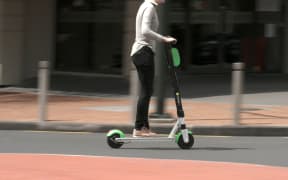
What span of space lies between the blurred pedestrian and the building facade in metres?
9.15

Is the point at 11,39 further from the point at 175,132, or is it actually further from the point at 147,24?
the point at 175,132

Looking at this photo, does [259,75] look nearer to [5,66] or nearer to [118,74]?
[118,74]

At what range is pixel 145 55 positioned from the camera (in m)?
9.18

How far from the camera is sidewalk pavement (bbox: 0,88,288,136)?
10953 millimetres

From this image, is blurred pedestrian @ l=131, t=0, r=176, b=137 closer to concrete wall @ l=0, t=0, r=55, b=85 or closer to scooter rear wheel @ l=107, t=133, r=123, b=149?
scooter rear wheel @ l=107, t=133, r=123, b=149

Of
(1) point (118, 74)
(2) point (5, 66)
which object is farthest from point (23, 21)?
(1) point (118, 74)

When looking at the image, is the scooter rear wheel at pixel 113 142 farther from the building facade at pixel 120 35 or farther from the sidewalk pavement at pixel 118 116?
the building facade at pixel 120 35

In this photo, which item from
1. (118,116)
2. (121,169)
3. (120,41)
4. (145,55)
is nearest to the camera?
(121,169)

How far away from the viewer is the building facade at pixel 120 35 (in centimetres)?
1902

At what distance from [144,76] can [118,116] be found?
3.14 m

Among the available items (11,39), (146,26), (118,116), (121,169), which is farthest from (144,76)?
(11,39)

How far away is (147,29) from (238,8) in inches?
487

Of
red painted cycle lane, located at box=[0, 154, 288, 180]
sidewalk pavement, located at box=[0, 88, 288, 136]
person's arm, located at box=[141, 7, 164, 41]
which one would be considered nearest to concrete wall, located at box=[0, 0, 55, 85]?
A: sidewalk pavement, located at box=[0, 88, 288, 136]

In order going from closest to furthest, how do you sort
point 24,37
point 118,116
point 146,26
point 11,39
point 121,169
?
point 121,169
point 146,26
point 118,116
point 11,39
point 24,37
